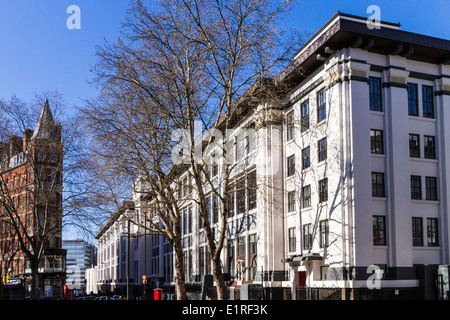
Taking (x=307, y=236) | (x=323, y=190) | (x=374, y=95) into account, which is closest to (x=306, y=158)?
(x=323, y=190)

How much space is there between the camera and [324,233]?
120ft

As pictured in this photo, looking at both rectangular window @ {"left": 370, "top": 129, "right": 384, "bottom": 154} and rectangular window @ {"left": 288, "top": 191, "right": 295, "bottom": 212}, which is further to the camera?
rectangular window @ {"left": 288, "top": 191, "right": 295, "bottom": 212}

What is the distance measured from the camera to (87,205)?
39688mm

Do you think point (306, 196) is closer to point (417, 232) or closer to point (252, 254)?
point (417, 232)

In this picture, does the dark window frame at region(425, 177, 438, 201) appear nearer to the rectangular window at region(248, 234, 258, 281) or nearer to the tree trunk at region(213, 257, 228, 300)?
the rectangular window at region(248, 234, 258, 281)

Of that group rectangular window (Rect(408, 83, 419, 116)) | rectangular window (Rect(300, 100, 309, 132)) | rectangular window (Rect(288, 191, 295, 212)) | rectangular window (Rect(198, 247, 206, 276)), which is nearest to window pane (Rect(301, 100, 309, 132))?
rectangular window (Rect(300, 100, 309, 132))

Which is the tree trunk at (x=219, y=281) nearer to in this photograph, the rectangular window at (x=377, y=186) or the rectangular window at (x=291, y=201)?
A: the rectangular window at (x=377, y=186)

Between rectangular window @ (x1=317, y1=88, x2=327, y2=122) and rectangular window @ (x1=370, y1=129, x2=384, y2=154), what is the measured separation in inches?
129

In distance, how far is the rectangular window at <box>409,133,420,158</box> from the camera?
36.6m

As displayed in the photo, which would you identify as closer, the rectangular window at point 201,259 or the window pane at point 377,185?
the window pane at point 377,185

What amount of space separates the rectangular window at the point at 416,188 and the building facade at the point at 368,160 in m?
0.06

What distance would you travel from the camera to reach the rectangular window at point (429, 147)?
37.1 meters

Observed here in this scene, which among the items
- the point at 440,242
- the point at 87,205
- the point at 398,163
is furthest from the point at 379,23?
the point at 87,205

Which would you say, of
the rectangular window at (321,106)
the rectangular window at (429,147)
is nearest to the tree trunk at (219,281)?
the rectangular window at (321,106)
